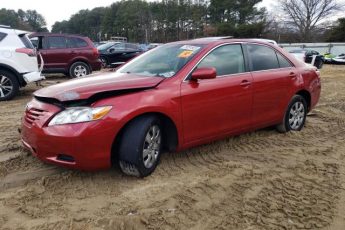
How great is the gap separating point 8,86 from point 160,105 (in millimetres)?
6340

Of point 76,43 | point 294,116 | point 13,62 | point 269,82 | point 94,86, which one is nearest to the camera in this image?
point 94,86

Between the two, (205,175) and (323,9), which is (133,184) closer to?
(205,175)

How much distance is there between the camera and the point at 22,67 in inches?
362

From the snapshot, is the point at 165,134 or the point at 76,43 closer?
the point at 165,134

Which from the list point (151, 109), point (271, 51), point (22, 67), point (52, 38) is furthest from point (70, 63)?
point (151, 109)

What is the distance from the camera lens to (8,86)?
30.1ft

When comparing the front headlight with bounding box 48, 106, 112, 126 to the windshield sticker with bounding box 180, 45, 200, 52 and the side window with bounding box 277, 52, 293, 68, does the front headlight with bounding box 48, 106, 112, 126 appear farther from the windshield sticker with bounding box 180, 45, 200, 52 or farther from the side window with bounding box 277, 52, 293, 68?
the side window with bounding box 277, 52, 293, 68

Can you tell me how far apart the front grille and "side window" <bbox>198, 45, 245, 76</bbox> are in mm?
Result: 1911

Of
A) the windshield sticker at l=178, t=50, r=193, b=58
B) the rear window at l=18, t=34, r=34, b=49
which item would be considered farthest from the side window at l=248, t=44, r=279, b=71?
the rear window at l=18, t=34, r=34, b=49

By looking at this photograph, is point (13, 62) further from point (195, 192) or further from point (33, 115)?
point (195, 192)

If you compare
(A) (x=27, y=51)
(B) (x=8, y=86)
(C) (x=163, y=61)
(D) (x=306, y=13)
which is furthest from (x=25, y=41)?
(D) (x=306, y=13)

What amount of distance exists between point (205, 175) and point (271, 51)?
98.4 inches

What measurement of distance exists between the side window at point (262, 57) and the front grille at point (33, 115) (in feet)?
9.53

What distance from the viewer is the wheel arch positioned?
3.98m
